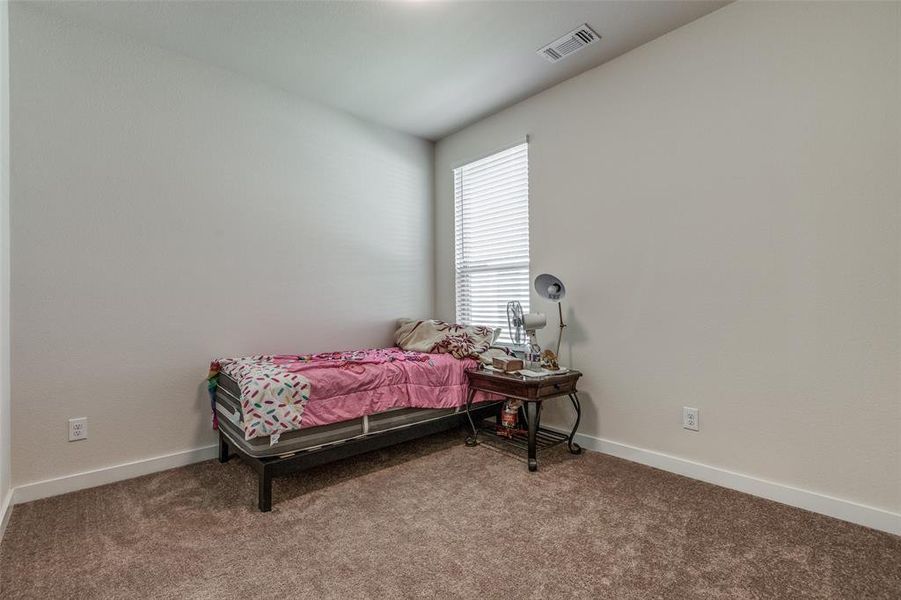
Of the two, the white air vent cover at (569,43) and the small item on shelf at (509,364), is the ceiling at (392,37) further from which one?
the small item on shelf at (509,364)

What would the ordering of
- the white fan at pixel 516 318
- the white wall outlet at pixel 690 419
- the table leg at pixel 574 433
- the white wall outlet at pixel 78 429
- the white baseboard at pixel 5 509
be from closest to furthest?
1. the white baseboard at pixel 5 509
2. the white wall outlet at pixel 78 429
3. the white wall outlet at pixel 690 419
4. the table leg at pixel 574 433
5. the white fan at pixel 516 318

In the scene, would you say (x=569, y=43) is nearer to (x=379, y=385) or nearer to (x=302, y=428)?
(x=379, y=385)

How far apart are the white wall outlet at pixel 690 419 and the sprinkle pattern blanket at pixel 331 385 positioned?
53.8 inches

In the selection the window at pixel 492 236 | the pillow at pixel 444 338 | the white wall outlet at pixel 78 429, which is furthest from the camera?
the window at pixel 492 236

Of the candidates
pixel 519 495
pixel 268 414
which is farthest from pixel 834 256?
pixel 268 414

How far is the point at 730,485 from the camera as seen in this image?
2277mm

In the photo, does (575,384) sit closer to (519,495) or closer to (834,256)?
(519,495)

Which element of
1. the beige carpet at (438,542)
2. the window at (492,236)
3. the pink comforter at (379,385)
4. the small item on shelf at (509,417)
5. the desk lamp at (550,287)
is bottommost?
the beige carpet at (438,542)

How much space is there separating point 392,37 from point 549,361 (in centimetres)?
229

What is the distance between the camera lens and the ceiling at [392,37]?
2.33m

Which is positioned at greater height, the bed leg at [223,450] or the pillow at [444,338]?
the pillow at [444,338]

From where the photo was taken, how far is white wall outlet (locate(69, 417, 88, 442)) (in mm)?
2316

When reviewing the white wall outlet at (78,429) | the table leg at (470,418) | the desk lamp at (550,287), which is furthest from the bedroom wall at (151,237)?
the desk lamp at (550,287)

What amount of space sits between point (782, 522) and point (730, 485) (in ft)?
1.17
